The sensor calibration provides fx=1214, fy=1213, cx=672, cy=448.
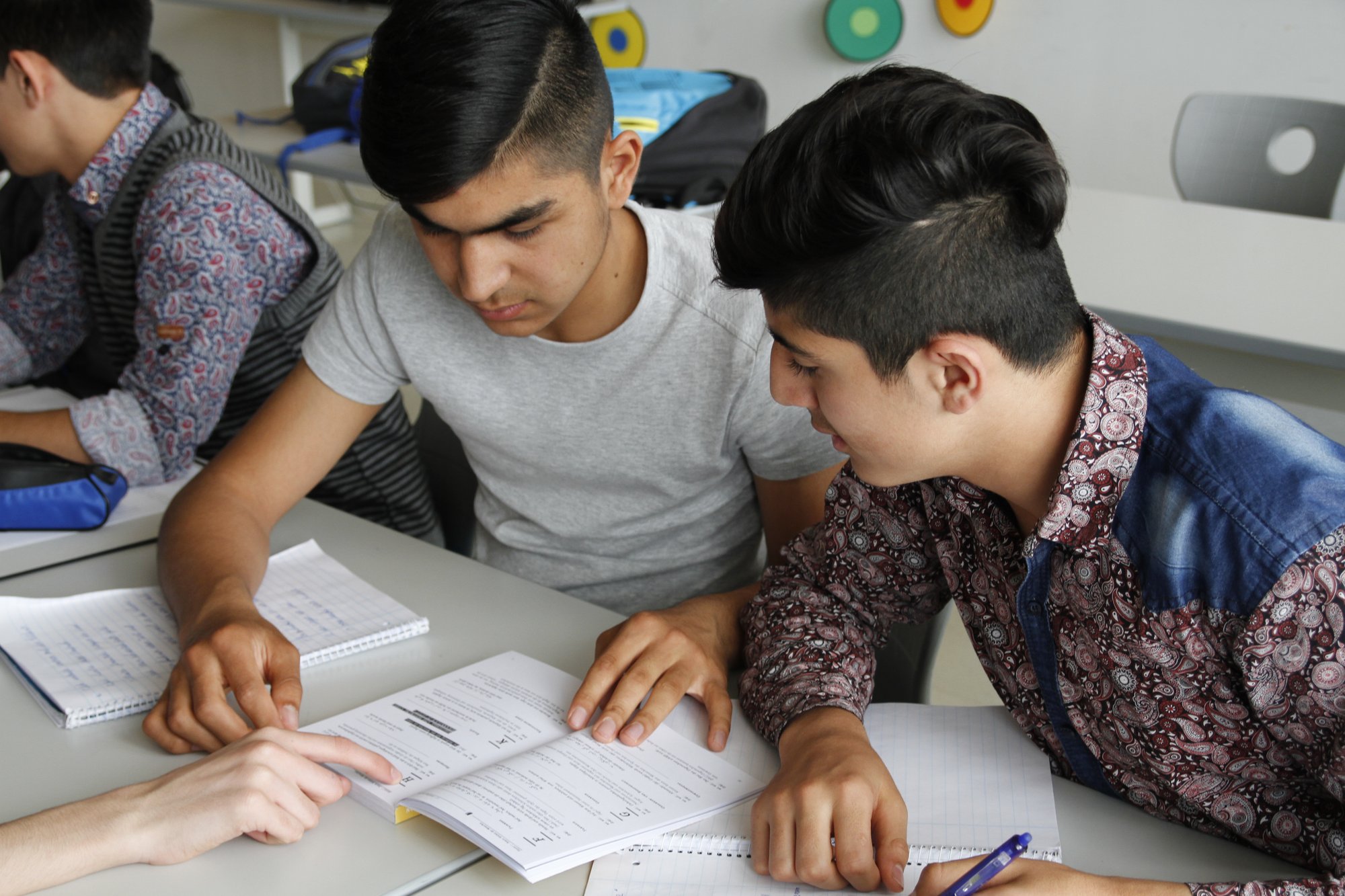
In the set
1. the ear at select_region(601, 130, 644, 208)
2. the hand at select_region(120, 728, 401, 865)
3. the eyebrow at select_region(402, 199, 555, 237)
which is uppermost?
the ear at select_region(601, 130, 644, 208)

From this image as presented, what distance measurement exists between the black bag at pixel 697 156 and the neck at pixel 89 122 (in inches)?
39.2

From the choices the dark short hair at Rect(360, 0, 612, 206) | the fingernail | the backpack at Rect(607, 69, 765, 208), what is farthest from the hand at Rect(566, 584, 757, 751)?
the backpack at Rect(607, 69, 765, 208)

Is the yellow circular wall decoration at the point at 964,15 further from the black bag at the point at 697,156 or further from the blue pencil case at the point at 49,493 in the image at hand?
the blue pencil case at the point at 49,493

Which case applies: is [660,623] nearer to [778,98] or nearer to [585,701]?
[585,701]

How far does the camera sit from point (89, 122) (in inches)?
69.7

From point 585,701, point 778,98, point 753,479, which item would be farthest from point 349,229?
point 585,701

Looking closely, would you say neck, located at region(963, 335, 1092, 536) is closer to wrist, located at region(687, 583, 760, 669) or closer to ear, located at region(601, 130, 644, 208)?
wrist, located at region(687, 583, 760, 669)

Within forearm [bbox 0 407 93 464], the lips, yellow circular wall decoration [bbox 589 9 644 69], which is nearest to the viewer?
the lips

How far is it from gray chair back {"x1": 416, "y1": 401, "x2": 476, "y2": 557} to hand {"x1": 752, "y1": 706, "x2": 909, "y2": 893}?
3.22ft

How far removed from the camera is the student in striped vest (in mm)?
1604

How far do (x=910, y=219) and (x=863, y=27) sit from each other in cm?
394

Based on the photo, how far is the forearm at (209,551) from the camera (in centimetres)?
116

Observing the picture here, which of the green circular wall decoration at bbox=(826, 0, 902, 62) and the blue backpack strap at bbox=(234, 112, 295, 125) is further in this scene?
the green circular wall decoration at bbox=(826, 0, 902, 62)

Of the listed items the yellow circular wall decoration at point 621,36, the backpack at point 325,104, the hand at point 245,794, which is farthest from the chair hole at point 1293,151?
the hand at point 245,794
